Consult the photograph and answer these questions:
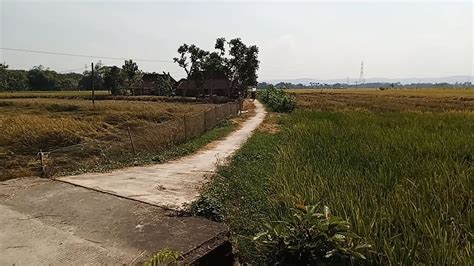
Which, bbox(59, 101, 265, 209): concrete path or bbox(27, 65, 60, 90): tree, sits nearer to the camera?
bbox(59, 101, 265, 209): concrete path

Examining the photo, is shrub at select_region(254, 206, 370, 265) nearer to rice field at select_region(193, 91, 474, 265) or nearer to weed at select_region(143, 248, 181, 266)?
rice field at select_region(193, 91, 474, 265)

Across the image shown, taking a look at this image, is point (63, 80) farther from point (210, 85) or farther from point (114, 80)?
point (210, 85)

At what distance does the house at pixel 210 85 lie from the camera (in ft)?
200

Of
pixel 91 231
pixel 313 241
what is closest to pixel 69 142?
pixel 91 231

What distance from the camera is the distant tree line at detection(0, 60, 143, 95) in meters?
66.2

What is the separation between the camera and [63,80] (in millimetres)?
94562

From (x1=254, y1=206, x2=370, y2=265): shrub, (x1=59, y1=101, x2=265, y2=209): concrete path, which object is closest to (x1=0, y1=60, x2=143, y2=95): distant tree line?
(x1=59, y1=101, x2=265, y2=209): concrete path

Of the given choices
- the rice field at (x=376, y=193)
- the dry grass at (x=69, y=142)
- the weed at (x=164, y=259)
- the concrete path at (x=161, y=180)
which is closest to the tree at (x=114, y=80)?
the dry grass at (x=69, y=142)

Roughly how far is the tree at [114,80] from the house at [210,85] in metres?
Answer: 12.2

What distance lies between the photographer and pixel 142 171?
32.3 feet

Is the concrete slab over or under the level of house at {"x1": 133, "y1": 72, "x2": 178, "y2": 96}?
under

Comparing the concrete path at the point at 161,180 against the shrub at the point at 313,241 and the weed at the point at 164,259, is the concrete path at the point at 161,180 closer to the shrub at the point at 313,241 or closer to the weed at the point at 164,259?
the weed at the point at 164,259

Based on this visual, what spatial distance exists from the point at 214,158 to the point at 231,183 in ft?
12.3

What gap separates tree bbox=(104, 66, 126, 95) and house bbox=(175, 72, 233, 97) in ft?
40.2
